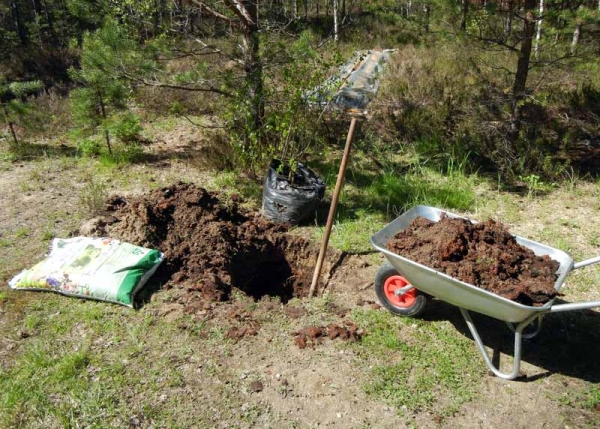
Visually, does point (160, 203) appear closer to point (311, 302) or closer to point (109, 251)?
point (109, 251)

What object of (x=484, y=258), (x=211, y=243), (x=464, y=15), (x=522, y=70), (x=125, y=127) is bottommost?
(x=211, y=243)

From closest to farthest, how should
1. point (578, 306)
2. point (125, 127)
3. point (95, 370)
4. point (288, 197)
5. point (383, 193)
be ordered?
point (578, 306)
point (95, 370)
point (288, 197)
point (383, 193)
point (125, 127)

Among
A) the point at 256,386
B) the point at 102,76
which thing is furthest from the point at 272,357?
the point at 102,76

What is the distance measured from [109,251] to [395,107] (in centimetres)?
590

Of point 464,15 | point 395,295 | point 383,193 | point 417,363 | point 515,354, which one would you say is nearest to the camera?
point 515,354

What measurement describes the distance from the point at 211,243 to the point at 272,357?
138 cm

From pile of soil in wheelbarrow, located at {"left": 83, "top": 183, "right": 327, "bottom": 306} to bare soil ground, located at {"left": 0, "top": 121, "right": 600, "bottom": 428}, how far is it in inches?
2.4

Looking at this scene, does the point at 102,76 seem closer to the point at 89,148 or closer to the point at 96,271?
the point at 89,148

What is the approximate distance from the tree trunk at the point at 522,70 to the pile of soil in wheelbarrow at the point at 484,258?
10.2ft

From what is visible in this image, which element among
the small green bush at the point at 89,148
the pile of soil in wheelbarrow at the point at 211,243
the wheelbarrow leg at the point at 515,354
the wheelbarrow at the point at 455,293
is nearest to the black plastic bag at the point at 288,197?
the pile of soil in wheelbarrow at the point at 211,243

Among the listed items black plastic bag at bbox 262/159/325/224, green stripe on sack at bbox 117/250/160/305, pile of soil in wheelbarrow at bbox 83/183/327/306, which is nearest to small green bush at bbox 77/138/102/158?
pile of soil in wheelbarrow at bbox 83/183/327/306

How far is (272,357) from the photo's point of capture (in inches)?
122

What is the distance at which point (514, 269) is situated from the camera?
298cm

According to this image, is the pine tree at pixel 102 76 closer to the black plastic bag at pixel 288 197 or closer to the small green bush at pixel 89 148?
the small green bush at pixel 89 148
